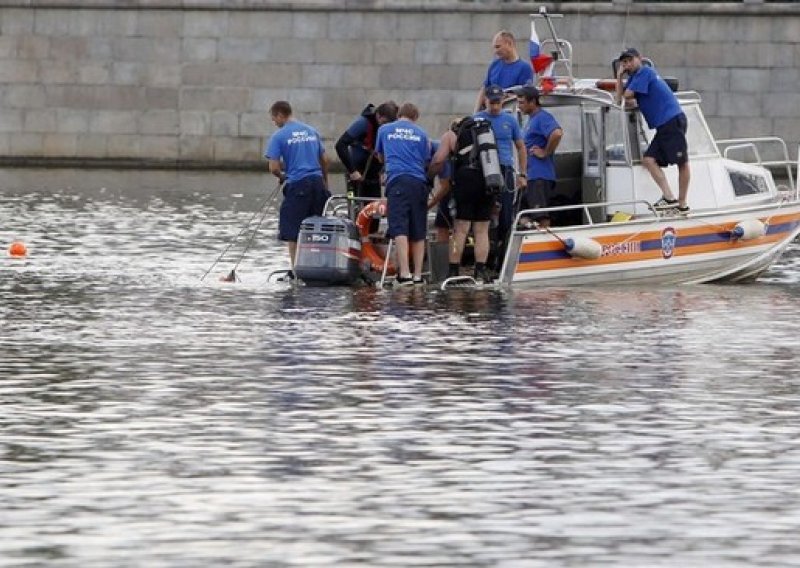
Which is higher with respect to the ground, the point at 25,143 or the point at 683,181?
the point at 683,181

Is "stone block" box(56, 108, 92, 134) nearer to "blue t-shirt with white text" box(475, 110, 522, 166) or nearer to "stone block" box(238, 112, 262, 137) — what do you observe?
"stone block" box(238, 112, 262, 137)

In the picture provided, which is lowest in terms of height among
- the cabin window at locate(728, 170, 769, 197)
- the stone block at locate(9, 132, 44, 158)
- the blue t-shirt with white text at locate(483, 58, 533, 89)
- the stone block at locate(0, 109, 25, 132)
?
the stone block at locate(9, 132, 44, 158)

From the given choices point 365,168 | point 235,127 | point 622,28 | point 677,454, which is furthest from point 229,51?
point 677,454

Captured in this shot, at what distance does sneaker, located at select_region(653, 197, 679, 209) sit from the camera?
71.9 ft

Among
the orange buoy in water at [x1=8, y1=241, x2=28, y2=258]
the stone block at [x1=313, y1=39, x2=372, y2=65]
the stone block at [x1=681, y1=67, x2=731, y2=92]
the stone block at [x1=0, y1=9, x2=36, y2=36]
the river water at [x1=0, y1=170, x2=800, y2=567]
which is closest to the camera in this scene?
the river water at [x1=0, y1=170, x2=800, y2=567]

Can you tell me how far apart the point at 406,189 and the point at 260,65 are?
954 inches

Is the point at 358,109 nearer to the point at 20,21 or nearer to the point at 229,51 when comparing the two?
the point at 229,51

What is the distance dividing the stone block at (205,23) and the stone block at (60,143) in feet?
8.76

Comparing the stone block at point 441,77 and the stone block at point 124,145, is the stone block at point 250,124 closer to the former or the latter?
the stone block at point 124,145

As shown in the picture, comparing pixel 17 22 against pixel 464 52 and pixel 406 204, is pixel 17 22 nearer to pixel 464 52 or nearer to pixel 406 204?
pixel 464 52

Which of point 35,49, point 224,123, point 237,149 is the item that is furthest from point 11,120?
point 237,149

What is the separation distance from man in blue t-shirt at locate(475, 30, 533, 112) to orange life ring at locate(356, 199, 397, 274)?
1480mm

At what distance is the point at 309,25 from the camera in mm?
44969

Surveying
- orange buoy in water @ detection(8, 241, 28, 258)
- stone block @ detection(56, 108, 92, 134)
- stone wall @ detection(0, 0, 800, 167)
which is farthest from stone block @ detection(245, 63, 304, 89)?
orange buoy in water @ detection(8, 241, 28, 258)
